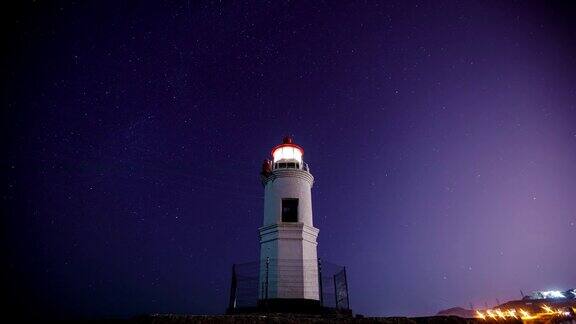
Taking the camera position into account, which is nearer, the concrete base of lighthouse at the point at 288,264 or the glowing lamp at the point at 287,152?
the concrete base of lighthouse at the point at 288,264

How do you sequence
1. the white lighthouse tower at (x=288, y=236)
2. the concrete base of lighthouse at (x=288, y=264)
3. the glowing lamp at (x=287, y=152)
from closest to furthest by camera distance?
the concrete base of lighthouse at (x=288, y=264) < the white lighthouse tower at (x=288, y=236) < the glowing lamp at (x=287, y=152)

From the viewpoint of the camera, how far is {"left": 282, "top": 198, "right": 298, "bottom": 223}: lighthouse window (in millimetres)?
14758


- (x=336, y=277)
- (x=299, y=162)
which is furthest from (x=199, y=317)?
(x=299, y=162)

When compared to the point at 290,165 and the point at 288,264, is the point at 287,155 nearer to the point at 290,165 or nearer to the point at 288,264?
the point at 290,165

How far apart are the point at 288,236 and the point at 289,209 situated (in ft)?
5.92

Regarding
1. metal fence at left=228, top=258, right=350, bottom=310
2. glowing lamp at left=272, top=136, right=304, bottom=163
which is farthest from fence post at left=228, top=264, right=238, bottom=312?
glowing lamp at left=272, top=136, right=304, bottom=163

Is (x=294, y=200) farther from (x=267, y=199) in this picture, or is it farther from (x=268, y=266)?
(x=268, y=266)

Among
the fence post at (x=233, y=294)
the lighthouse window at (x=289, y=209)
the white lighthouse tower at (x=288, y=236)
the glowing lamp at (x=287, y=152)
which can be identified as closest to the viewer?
the fence post at (x=233, y=294)

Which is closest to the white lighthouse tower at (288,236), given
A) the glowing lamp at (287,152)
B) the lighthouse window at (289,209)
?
the lighthouse window at (289,209)

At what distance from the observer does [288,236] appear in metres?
13.4

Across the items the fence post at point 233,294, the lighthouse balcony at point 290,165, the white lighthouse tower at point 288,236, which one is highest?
the lighthouse balcony at point 290,165

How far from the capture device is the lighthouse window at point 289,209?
48.4 ft

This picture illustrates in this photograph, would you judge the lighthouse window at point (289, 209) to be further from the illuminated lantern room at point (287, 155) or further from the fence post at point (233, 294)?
the fence post at point (233, 294)

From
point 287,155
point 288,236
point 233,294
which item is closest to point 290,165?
point 287,155
